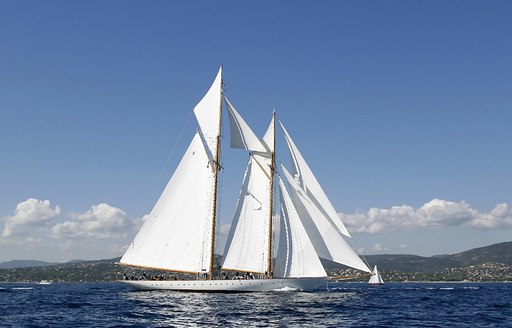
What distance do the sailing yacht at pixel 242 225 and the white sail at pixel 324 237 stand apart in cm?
13

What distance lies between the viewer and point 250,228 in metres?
78.8

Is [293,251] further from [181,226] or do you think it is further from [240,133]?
[240,133]

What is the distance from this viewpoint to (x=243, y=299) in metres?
67.1

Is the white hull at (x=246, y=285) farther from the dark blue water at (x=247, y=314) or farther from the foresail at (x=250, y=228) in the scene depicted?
the dark blue water at (x=247, y=314)

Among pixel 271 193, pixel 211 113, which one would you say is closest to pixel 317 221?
pixel 271 193

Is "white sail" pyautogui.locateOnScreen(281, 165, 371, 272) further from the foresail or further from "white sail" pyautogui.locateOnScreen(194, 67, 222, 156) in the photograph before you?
"white sail" pyautogui.locateOnScreen(194, 67, 222, 156)

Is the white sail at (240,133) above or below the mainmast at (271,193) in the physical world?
above

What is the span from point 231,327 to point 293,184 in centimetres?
3643

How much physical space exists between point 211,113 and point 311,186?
18842 mm

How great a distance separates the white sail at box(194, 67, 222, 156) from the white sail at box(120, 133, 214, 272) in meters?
2.55

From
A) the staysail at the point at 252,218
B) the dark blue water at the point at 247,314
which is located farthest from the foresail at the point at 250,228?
the dark blue water at the point at 247,314

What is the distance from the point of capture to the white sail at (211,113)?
8212 cm

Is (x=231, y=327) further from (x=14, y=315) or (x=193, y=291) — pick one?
(x=193, y=291)

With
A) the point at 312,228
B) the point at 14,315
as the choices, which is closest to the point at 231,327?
the point at 14,315
